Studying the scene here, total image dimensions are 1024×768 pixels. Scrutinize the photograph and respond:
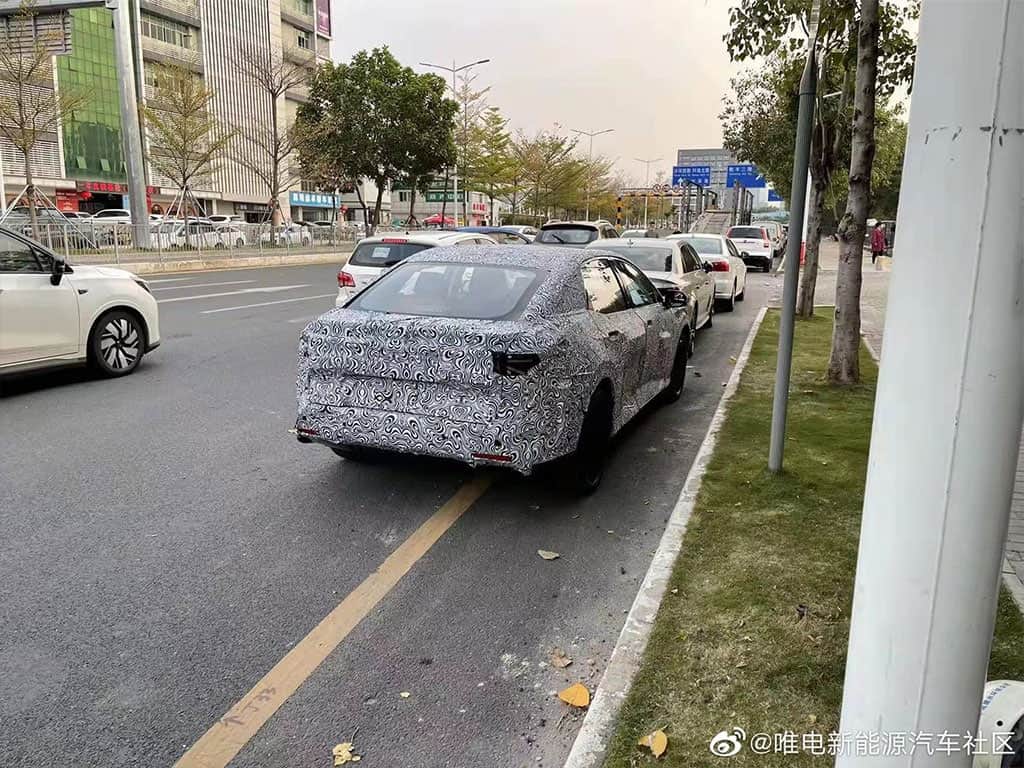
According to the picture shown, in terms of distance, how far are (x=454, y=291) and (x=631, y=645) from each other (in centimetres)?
275

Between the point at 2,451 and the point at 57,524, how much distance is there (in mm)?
1800

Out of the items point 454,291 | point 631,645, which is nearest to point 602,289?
point 454,291

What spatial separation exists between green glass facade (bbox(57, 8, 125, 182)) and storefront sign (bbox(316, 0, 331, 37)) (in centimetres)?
1811

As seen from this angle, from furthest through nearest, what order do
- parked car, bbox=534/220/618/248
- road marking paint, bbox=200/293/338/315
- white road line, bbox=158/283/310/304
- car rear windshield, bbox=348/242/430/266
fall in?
1. parked car, bbox=534/220/618/248
2. white road line, bbox=158/283/310/304
3. road marking paint, bbox=200/293/338/315
4. car rear windshield, bbox=348/242/430/266

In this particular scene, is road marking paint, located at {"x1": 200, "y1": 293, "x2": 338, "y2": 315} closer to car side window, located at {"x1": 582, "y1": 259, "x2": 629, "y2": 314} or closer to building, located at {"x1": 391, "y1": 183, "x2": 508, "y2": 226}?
car side window, located at {"x1": 582, "y1": 259, "x2": 629, "y2": 314}

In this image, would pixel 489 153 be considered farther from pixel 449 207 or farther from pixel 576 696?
pixel 576 696

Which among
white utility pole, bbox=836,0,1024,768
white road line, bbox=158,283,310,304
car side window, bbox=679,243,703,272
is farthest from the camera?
white road line, bbox=158,283,310,304

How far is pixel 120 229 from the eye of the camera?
25.2 meters

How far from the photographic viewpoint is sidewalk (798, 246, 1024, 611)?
4082 mm

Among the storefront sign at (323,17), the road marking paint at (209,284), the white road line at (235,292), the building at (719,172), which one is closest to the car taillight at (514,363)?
the white road line at (235,292)

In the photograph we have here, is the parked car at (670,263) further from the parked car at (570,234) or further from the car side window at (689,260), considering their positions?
the parked car at (570,234)

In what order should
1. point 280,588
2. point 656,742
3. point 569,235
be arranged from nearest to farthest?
1. point 656,742
2. point 280,588
3. point 569,235

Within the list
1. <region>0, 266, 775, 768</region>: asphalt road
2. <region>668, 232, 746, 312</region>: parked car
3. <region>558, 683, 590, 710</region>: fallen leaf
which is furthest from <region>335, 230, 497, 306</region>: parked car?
<region>558, 683, 590, 710</region>: fallen leaf

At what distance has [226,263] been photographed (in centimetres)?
2742
